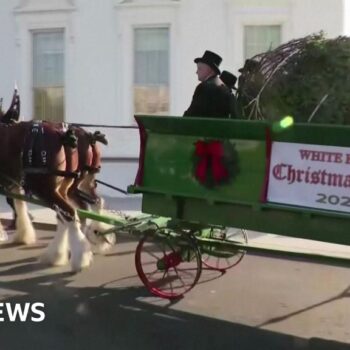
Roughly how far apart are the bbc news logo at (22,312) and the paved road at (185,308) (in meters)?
0.07

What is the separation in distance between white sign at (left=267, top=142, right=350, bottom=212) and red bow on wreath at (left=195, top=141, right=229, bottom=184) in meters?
0.40

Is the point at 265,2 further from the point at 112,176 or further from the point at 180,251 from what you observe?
the point at 180,251

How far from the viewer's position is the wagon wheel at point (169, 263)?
5.92 m

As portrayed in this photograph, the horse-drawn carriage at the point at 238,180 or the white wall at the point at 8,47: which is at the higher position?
the white wall at the point at 8,47

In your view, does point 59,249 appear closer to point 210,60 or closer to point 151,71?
point 210,60

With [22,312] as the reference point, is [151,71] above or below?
above

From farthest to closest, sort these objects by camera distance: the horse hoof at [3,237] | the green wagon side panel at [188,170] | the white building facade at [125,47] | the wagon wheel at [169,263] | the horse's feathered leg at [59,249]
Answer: the white building facade at [125,47] < the horse hoof at [3,237] < the horse's feathered leg at [59,249] < the wagon wheel at [169,263] < the green wagon side panel at [188,170]

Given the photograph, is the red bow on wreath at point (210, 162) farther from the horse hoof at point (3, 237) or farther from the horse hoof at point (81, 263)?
the horse hoof at point (3, 237)

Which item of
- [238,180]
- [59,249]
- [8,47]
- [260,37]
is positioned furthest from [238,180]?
[8,47]

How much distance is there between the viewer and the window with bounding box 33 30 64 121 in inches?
500

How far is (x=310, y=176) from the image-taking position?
464 centimetres

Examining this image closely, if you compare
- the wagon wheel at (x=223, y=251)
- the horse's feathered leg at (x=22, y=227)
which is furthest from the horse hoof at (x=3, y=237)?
the wagon wheel at (x=223, y=251)

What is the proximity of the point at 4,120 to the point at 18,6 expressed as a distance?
19.8 feet

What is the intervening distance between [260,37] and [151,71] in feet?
6.55
